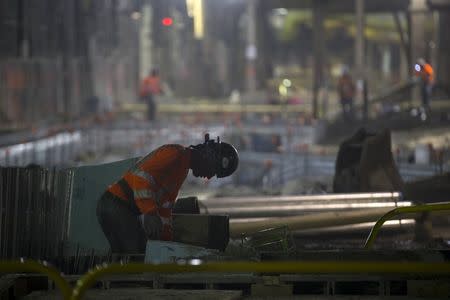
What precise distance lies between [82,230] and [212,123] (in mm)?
26042

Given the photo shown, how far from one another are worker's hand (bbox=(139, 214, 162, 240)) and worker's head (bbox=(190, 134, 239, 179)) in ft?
2.06

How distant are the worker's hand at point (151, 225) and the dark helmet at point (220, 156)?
31.0 inches

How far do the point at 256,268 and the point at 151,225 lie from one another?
377 centimetres

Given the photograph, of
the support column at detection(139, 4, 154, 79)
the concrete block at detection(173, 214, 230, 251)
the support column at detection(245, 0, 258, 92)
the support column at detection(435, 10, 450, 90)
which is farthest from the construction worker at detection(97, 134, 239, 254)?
the support column at detection(139, 4, 154, 79)

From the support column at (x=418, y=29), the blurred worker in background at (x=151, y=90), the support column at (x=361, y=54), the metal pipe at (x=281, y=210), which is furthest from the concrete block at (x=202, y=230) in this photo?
the support column at (x=418, y=29)

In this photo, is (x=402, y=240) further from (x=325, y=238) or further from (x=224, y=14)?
(x=224, y=14)

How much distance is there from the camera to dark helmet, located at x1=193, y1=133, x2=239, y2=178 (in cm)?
1049

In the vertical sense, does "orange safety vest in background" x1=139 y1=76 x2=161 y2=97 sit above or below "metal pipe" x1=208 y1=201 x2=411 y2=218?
above

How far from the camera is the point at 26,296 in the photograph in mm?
8992

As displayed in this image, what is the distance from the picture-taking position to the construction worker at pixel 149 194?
10.1 metres

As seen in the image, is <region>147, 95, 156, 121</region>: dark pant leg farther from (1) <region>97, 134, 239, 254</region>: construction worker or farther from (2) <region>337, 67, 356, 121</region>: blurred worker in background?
(1) <region>97, 134, 239, 254</region>: construction worker

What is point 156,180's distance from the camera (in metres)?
10.2

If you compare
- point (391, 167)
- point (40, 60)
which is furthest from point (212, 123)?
point (391, 167)

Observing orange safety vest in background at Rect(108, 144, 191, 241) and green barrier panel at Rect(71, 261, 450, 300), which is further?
orange safety vest in background at Rect(108, 144, 191, 241)
